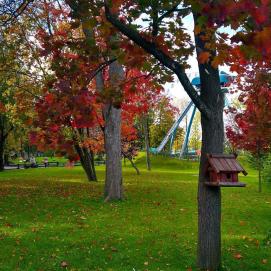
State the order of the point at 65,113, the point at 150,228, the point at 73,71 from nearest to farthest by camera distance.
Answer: the point at 65,113, the point at 73,71, the point at 150,228

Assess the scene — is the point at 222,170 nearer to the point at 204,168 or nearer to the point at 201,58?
the point at 204,168

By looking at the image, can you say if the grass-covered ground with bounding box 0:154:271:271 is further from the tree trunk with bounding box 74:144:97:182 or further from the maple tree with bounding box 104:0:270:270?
the tree trunk with bounding box 74:144:97:182

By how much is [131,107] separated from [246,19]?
16.9m

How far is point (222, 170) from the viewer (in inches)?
251

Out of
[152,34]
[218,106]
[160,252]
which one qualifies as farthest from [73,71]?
[160,252]

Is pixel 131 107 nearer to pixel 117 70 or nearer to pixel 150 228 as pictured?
pixel 117 70

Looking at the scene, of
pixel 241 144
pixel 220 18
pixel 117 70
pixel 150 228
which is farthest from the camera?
pixel 241 144

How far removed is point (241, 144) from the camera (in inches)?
799

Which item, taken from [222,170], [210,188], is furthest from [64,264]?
[222,170]

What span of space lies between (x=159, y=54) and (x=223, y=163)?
6.09 feet

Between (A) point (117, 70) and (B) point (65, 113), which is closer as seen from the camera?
(B) point (65, 113)

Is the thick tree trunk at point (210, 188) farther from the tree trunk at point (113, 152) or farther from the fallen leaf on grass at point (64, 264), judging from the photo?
the tree trunk at point (113, 152)

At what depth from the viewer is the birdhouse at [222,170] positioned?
6383 millimetres

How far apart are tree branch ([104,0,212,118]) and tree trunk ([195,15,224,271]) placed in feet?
0.45
